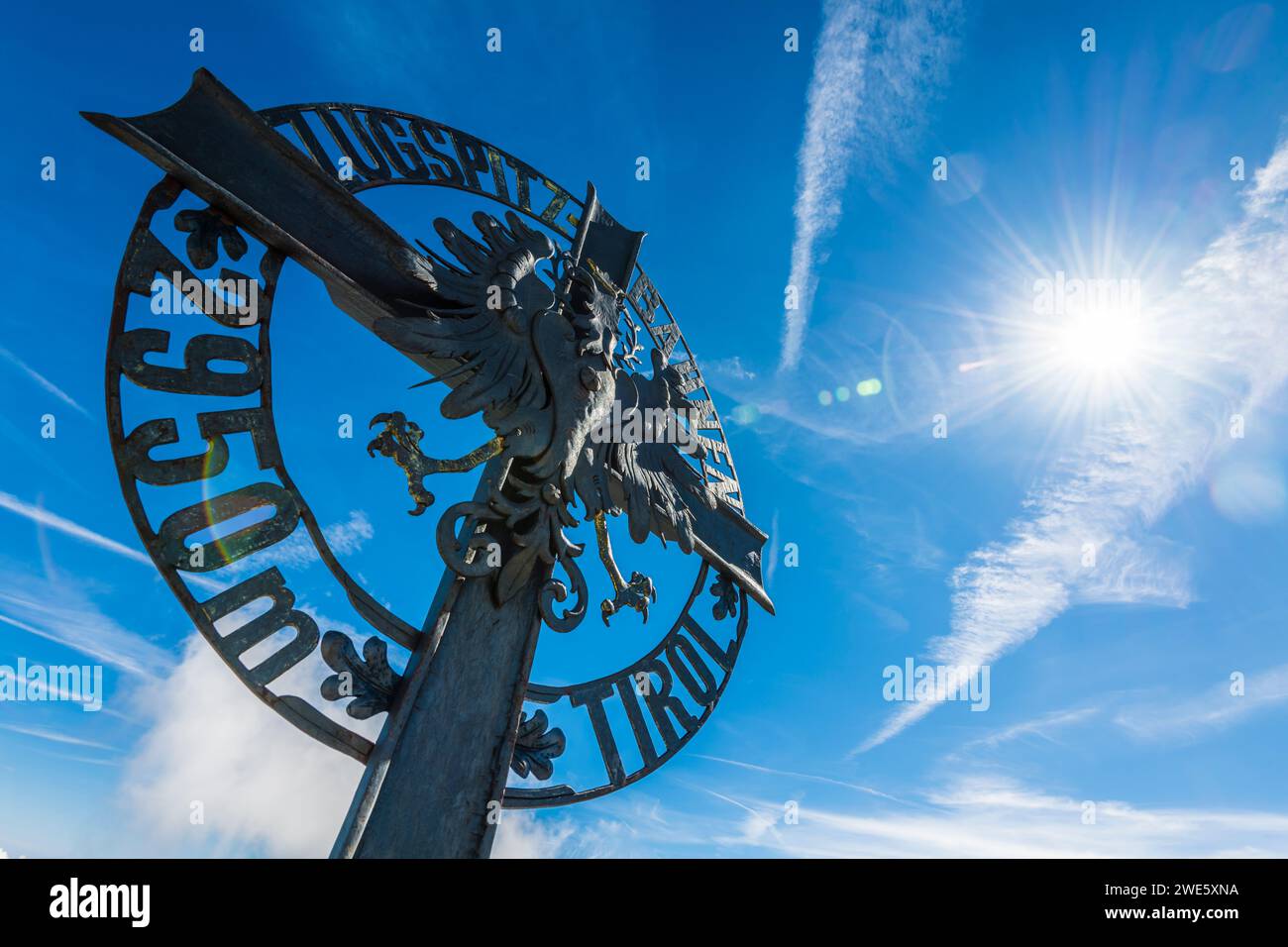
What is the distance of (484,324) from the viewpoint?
4.52 m

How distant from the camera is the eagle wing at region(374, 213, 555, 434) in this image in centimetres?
425

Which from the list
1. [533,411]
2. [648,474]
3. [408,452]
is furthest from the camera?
[648,474]

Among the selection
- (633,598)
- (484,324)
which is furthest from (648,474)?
(484,324)

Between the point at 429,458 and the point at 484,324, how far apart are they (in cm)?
87

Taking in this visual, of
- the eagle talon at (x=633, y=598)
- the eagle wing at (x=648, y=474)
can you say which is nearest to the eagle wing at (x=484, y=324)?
the eagle wing at (x=648, y=474)

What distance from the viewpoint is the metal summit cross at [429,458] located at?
3.74 m

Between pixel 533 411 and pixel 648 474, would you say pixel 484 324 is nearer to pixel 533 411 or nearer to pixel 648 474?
pixel 533 411

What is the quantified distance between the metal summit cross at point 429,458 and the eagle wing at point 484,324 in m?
0.01

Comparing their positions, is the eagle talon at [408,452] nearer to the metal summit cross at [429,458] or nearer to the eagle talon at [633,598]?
the metal summit cross at [429,458]

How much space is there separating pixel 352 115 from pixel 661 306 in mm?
3012

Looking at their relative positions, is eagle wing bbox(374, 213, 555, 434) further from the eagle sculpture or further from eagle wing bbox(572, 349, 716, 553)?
eagle wing bbox(572, 349, 716, 553)
